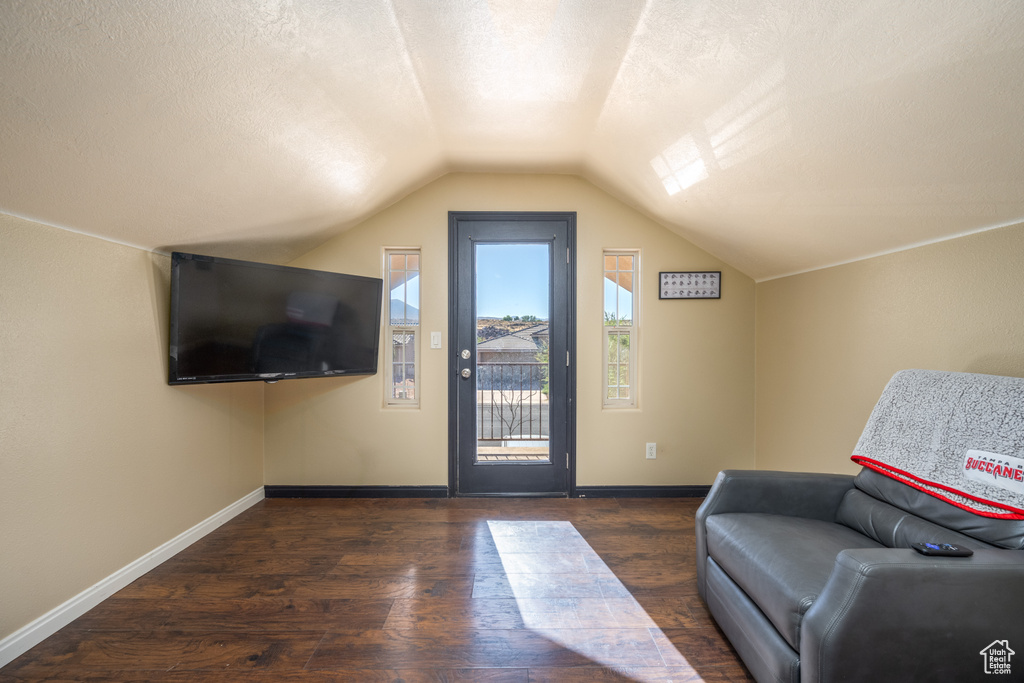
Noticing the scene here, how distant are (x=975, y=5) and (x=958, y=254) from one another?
47.2 inches

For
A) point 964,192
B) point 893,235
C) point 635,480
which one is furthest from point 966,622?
point 635,480

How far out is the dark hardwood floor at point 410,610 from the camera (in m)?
1.64

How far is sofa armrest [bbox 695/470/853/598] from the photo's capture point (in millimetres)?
1938

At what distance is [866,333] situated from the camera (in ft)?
7.84

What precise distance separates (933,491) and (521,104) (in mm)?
2428

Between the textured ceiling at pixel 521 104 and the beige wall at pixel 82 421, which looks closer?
the textured ceiling at pixel 521 104

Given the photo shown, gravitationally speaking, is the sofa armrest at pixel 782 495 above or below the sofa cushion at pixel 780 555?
above

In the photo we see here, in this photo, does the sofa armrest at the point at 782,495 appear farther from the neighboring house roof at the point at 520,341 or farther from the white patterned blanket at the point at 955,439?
the neighboring house roof at the point at 520,341

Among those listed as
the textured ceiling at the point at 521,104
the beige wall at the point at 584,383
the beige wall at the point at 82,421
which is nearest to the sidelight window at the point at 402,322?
the beige wall at the point at 584,383

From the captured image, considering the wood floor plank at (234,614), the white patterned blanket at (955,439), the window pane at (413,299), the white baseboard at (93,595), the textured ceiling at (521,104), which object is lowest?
the wood floor plank at (234,614)

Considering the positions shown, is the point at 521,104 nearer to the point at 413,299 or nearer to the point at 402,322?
the point at 413,299

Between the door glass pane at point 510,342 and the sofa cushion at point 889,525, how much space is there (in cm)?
197

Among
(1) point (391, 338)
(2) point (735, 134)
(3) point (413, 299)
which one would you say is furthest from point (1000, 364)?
(1) point (391, 338)

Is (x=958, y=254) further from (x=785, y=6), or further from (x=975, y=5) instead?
(x=785, y=6)
